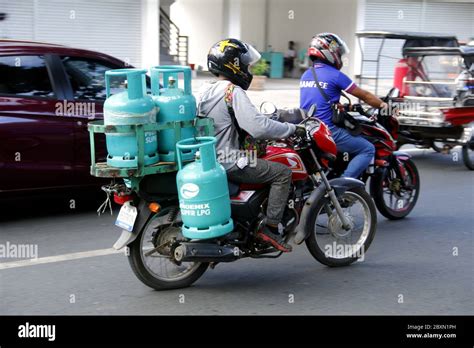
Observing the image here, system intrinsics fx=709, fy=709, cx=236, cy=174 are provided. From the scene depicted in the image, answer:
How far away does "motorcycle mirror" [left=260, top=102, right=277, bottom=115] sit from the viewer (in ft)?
17.5

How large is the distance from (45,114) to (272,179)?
290 centimetres

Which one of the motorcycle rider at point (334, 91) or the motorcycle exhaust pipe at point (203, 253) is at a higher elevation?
the motorcycle rider at point (334, 91)

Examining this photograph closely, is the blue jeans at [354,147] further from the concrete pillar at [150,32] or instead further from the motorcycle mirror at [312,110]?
the concrete pillar at [150,32]

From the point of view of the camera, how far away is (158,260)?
5207 mm

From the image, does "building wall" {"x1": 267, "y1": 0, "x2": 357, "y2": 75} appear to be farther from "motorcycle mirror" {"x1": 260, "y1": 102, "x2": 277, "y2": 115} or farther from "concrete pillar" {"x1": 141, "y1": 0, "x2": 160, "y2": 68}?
"motorcycle mirror" {"x1": 260, "y1": 102, "x2": 277, "y2": 115}

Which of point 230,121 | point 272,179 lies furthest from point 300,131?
point 230,121

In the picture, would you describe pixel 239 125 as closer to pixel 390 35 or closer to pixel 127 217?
pixel 127 217

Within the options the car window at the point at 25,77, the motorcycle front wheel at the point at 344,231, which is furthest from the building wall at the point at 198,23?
the motorcycle front wheel at the point at 344,231

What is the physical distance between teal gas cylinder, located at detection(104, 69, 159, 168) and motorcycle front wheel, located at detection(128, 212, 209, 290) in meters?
0.52

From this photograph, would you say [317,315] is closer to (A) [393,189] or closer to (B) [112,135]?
(B) [112,135]

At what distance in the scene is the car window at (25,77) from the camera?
693cm

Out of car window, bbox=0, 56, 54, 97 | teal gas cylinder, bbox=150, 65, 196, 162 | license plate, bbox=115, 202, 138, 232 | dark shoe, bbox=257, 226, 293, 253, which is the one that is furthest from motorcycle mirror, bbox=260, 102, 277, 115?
car window, bbox=0, 56, 54, 97

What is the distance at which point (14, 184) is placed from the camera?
274 inches

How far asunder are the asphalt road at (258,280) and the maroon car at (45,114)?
0.47m
